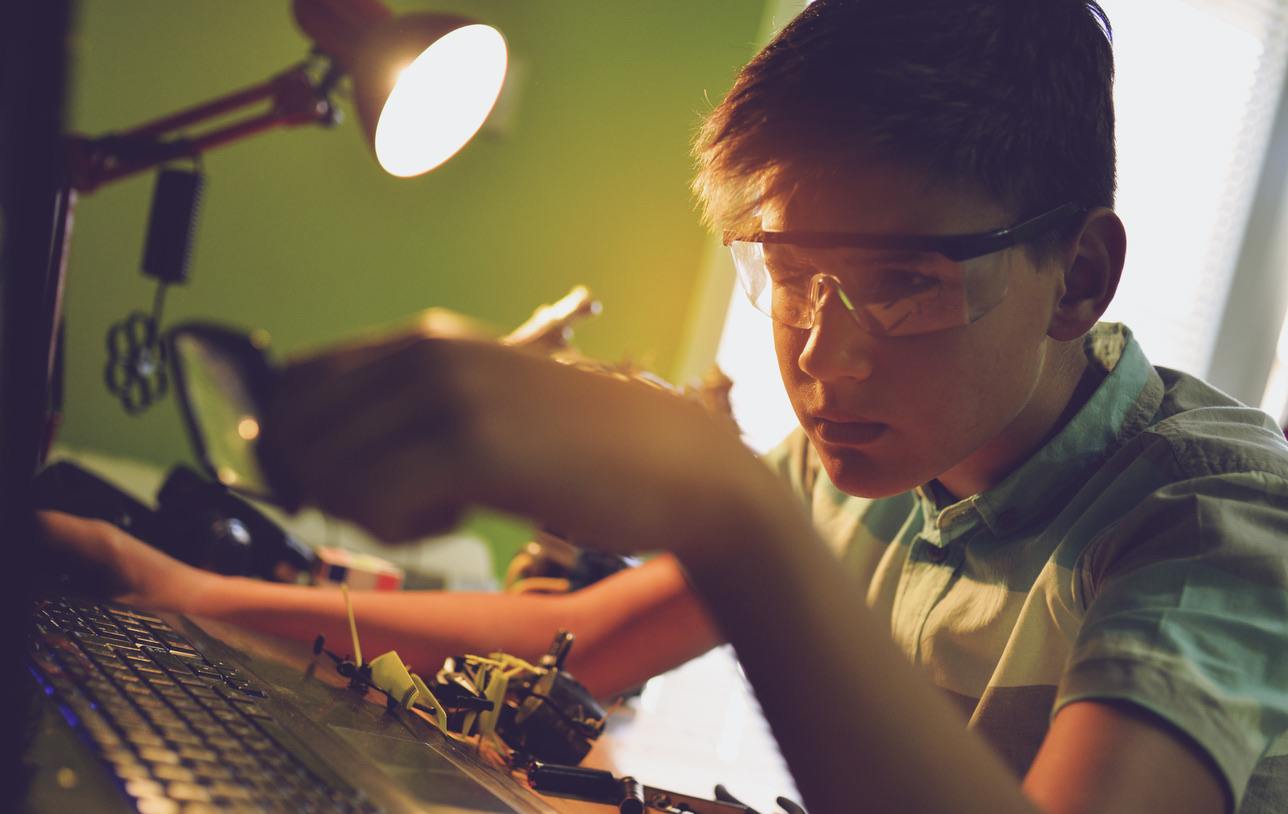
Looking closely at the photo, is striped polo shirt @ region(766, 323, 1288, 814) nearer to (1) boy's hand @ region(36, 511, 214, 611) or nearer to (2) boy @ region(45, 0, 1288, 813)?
(2) boy @ region(45, 0, 1288, 813)

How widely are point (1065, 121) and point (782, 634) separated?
55cm

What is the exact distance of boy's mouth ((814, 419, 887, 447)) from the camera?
2.72 feet

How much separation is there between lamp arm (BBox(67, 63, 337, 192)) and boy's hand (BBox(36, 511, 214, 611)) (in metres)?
0.39

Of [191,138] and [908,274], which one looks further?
[191,138]

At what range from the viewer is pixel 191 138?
1.32 meters

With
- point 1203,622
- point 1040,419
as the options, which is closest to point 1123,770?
point 1203,622

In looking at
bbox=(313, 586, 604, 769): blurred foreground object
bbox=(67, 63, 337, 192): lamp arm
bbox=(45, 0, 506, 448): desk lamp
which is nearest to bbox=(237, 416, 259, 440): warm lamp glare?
bbox=(45, 0, 506, 448): desk lamp

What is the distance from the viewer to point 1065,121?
0.87 meters

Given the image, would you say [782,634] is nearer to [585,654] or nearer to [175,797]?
[175,797]

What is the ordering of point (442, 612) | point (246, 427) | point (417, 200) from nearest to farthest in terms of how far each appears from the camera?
point (442, 612) → point (246, 427) → point (417, 200)

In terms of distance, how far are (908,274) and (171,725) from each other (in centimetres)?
57

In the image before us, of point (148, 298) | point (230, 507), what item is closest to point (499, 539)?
point (148, 298)

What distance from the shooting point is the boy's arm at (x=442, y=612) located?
105 centimetres

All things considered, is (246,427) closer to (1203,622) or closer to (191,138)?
(191,138)
